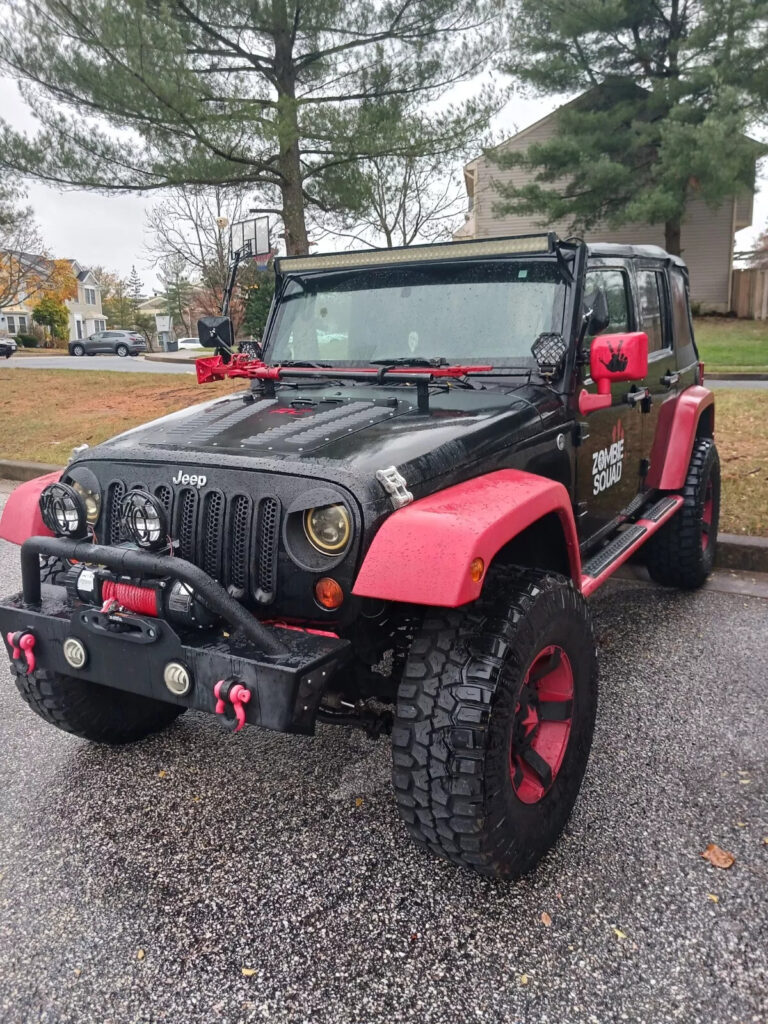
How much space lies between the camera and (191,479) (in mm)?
2549

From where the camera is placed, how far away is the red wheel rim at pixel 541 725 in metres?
2.50

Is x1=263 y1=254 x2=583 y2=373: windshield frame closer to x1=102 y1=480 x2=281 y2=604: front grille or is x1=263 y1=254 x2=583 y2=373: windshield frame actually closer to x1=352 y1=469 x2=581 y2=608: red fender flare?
x1=352 y1=469 x2=581 y2=608: red fender flare

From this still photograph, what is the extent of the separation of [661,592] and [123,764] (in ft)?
10.8

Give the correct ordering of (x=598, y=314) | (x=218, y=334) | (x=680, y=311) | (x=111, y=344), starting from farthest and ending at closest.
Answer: (x=111, y=344), (x=680, y=311), (x=218, y=334), (x=598, y=314)

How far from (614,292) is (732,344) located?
1693 centimetres

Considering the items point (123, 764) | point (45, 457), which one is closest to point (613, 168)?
point (45, 457)

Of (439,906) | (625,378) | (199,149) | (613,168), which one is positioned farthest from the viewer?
(613,168)

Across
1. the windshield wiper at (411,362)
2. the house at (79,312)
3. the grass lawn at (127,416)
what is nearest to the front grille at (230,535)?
the windshield wiper at (411,362)

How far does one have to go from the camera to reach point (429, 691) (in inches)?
89.1

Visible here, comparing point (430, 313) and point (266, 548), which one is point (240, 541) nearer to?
point (266, 548)

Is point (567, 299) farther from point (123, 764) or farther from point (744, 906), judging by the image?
point (123, 764)

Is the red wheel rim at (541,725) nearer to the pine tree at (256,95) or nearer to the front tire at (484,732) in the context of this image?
the front tire at (484,732)

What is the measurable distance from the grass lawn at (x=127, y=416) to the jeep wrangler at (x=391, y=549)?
303 centimetres

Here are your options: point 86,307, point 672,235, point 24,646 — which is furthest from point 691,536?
point 86,307
